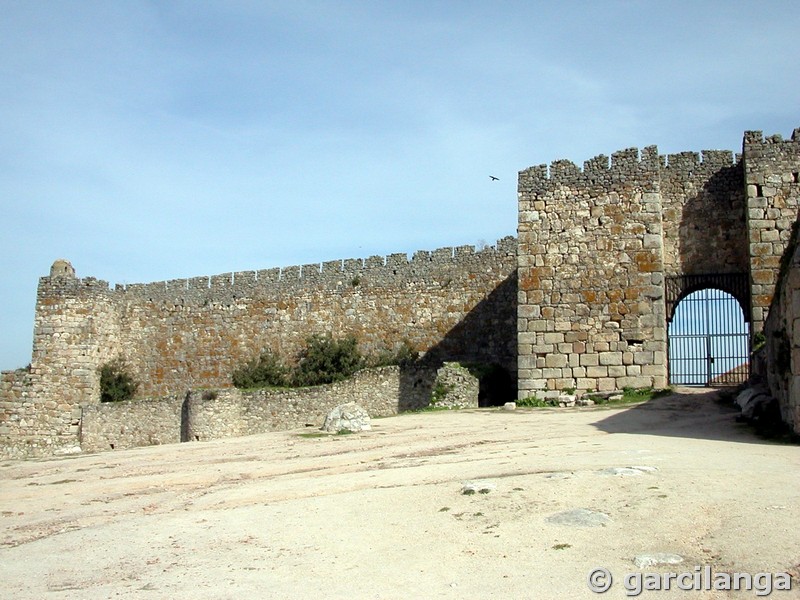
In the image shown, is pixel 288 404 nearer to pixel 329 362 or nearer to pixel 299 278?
pixel 329 362

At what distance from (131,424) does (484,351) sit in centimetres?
1069

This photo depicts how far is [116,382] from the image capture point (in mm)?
28469

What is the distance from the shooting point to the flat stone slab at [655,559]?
231 inches

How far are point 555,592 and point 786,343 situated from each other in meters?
Result: 6.96

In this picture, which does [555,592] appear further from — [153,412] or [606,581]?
[153,412]

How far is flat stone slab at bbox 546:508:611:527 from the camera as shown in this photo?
689 cm

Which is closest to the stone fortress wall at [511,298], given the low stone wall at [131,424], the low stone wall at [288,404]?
the low stone wall at [131,424]

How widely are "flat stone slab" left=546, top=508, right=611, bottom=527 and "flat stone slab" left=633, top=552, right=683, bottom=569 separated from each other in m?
0.83

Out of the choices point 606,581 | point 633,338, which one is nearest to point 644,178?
point 633,338

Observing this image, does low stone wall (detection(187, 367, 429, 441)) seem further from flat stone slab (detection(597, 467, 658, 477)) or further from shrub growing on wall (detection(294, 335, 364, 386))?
flat stone slab (detection(597, 467, 658, 477))

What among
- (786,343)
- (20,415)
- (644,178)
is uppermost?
(644,178)

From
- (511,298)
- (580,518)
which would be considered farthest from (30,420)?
(580,518)

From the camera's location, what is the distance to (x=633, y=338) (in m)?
18.4

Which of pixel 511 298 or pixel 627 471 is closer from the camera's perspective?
pixel 627 471
